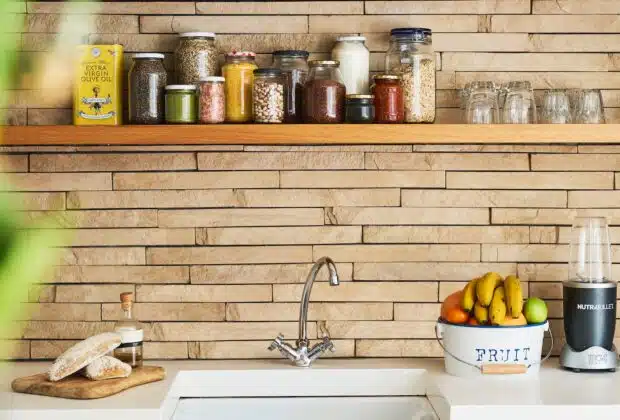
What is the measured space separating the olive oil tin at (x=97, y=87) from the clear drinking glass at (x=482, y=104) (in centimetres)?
92

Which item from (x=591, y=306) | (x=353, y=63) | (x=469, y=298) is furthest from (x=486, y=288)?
(x=353, y=63)

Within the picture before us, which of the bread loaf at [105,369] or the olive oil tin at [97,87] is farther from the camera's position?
the olive oil tin at [97,87]

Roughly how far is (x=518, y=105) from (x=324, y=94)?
20.1 inches

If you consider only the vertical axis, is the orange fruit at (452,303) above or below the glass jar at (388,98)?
below

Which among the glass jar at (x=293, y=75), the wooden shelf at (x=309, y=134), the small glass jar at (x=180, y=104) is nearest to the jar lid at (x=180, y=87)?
the small glass jar at (x=180, y=104)

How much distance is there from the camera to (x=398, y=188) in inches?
92.8

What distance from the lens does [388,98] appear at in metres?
2.13

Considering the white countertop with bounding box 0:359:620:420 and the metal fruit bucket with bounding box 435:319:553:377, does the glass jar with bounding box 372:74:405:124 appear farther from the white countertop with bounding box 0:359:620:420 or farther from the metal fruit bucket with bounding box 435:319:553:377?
the white countertop with bounding box 0:359:620:420

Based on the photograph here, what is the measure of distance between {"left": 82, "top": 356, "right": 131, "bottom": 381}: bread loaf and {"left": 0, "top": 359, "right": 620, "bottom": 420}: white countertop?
0.16 feet

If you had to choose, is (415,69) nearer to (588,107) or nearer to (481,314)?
(588,107)

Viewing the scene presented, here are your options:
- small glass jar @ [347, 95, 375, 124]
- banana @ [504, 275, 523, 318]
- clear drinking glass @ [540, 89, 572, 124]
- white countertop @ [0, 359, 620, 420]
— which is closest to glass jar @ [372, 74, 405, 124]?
small glass jar @ [347, 95, 375, 124]

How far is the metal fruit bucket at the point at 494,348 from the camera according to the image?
2049mm

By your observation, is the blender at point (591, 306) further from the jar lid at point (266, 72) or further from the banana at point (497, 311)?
the jar lid at point (266, 72)

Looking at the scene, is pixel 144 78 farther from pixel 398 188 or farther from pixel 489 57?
pixel 489 57
